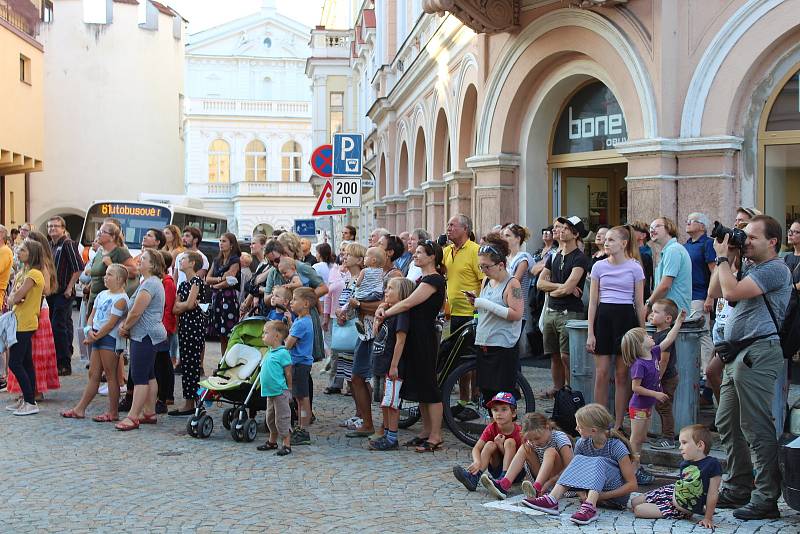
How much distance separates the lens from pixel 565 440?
24.6 feet

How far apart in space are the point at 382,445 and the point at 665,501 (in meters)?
2.84

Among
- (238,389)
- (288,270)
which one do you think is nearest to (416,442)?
(238,389)

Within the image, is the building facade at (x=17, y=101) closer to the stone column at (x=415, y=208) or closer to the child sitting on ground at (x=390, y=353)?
the stone column at (x=415, y=208)

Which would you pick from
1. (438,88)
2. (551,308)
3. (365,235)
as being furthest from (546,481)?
(365,235)

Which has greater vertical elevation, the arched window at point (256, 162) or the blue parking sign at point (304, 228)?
the arched window at point (256, 162)

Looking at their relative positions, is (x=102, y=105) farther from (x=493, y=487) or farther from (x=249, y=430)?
(x=493, y=487)

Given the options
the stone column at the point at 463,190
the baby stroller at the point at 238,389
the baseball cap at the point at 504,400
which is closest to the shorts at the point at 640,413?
the baseball cap at the point at 504,400

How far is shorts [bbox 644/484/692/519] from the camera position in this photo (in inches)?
271

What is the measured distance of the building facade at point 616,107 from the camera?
38.5 ft

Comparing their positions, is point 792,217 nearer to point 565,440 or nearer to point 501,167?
point 501,167

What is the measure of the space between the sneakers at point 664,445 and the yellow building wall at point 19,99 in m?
31.4

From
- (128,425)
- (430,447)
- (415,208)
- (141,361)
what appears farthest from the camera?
(415,208)

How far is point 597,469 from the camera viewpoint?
7070 millimetres

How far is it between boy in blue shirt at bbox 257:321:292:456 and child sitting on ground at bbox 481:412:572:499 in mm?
2253
